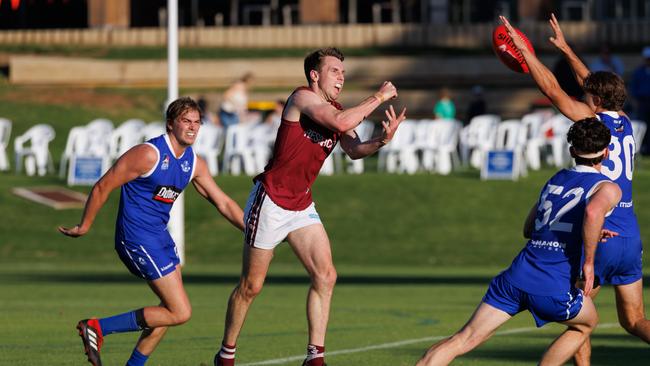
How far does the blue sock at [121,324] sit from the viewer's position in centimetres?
1085

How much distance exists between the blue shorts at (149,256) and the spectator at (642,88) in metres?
21.4

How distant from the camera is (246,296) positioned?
36.3 ft

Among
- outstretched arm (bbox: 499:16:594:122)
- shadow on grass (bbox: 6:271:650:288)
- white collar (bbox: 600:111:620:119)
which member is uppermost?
outstretched arm (bbox: 499:16:594:122)

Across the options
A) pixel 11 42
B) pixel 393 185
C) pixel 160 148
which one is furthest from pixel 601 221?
pixel 11 42

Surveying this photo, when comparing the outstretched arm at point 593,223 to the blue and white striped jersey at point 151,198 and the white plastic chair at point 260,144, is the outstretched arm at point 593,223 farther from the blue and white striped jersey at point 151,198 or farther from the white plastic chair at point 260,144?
the white plastic chair at point 260,144

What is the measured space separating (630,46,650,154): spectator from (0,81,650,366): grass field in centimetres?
307

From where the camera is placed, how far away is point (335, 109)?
10727mm

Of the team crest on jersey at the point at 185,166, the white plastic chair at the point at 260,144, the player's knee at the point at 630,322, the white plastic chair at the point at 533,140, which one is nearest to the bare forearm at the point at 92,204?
the team crest on jersey at the point at 185,166

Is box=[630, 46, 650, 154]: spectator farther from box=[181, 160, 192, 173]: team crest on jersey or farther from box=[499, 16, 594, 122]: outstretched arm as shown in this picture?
box=[181, 160, 192, 173]: team crest on jersey

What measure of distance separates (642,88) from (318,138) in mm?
21238

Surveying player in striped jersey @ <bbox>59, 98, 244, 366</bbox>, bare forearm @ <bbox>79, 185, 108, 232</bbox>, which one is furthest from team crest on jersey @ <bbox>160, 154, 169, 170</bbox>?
bare forearm @ <bbox>79, 185, 108, 232</bbox>

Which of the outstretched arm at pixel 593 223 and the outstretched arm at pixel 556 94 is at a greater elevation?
the outstretched arm at pixel 556 94

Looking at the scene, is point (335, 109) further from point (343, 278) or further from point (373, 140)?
point (343, 278)

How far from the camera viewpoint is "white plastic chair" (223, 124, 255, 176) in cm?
3172
